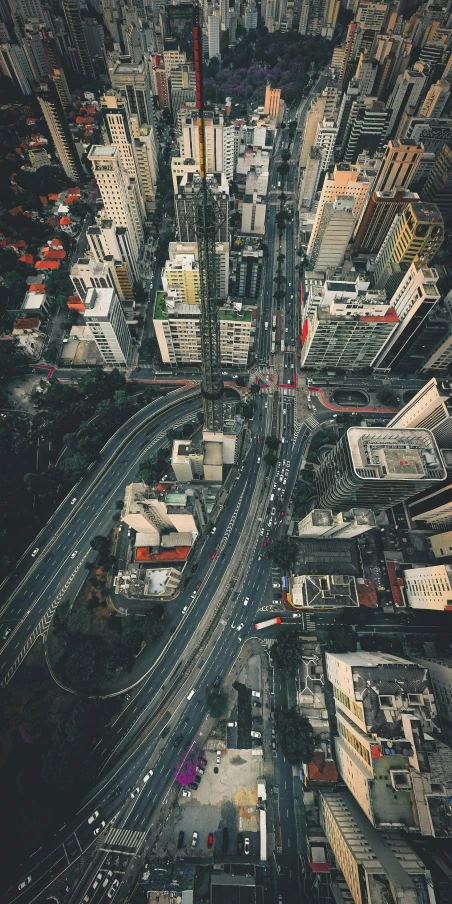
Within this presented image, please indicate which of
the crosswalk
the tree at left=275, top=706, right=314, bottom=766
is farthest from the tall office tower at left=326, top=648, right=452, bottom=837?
the crosswalk

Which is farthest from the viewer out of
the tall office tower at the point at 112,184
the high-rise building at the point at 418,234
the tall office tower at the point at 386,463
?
the high-rise building at the point at 418,234

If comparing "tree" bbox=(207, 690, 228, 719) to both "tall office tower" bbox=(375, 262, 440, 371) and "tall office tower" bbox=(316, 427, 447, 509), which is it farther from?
"tall office tower" bbox=(375, 262, 440, 371)

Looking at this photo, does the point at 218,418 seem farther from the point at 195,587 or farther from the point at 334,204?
the point at 334,204

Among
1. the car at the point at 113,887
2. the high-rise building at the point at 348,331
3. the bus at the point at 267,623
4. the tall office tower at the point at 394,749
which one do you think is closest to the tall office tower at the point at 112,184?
the high-rise building at the point at 348,331

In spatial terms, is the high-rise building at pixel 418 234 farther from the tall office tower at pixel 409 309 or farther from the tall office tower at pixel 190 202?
the tall office tower at pixel 190 202

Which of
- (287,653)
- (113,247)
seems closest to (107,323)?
(113,247)

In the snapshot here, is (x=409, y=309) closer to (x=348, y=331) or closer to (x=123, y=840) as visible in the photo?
(x=348, y=331)
